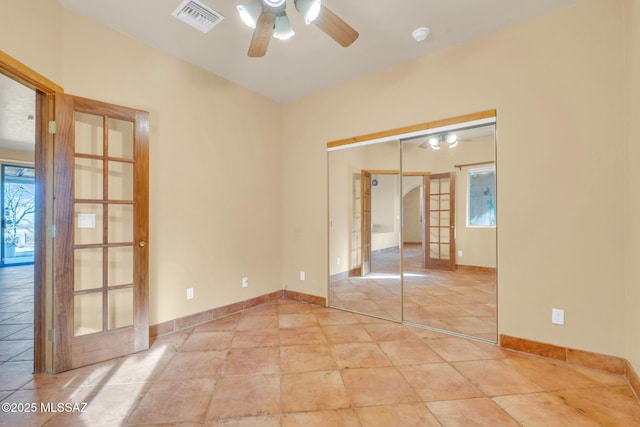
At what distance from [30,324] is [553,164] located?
A: 5784 millimetres

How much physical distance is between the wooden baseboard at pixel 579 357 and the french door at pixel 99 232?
344 centimetres

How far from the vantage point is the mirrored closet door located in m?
3.21

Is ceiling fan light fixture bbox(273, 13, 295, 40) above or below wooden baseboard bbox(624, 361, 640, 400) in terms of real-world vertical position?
above

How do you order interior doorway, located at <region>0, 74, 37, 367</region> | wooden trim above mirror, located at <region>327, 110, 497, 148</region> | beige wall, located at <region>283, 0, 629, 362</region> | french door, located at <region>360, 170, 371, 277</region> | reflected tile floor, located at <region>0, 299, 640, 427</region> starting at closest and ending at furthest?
reflected tile floor, located at <region>0, 299, 640, 427</region> < beige wall, located at <region>283, 0, 629, 362</region> < wooden trim above mirror, located at <region>327, 110, 497, 148</region> < interior doorway, located at <region>0, 74, 37, 367</region> < french door, located at <region>360, 170, 371, 277</region>

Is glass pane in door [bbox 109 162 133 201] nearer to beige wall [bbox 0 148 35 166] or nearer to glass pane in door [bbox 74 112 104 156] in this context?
glass pane in door [bbox 74 112 104 156]

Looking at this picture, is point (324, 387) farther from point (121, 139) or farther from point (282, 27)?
point (121, 139)

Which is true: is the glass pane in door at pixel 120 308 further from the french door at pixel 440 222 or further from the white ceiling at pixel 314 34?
the french door at pixel 440 222

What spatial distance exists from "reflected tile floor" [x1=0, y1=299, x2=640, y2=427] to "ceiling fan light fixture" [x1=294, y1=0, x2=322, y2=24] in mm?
2579

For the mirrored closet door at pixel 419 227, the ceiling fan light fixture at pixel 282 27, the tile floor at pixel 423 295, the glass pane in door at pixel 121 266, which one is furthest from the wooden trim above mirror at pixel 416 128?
the glass pane in door at pixel 121 266

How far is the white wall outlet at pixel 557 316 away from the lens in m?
2.31

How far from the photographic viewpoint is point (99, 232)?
2449mm

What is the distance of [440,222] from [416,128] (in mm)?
1885

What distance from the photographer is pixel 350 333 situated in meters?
2.93

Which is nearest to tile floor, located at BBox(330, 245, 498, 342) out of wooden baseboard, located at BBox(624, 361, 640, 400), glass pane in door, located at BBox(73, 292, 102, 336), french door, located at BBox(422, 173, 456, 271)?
french door, located at BBox(422, 173, 456, 271)
